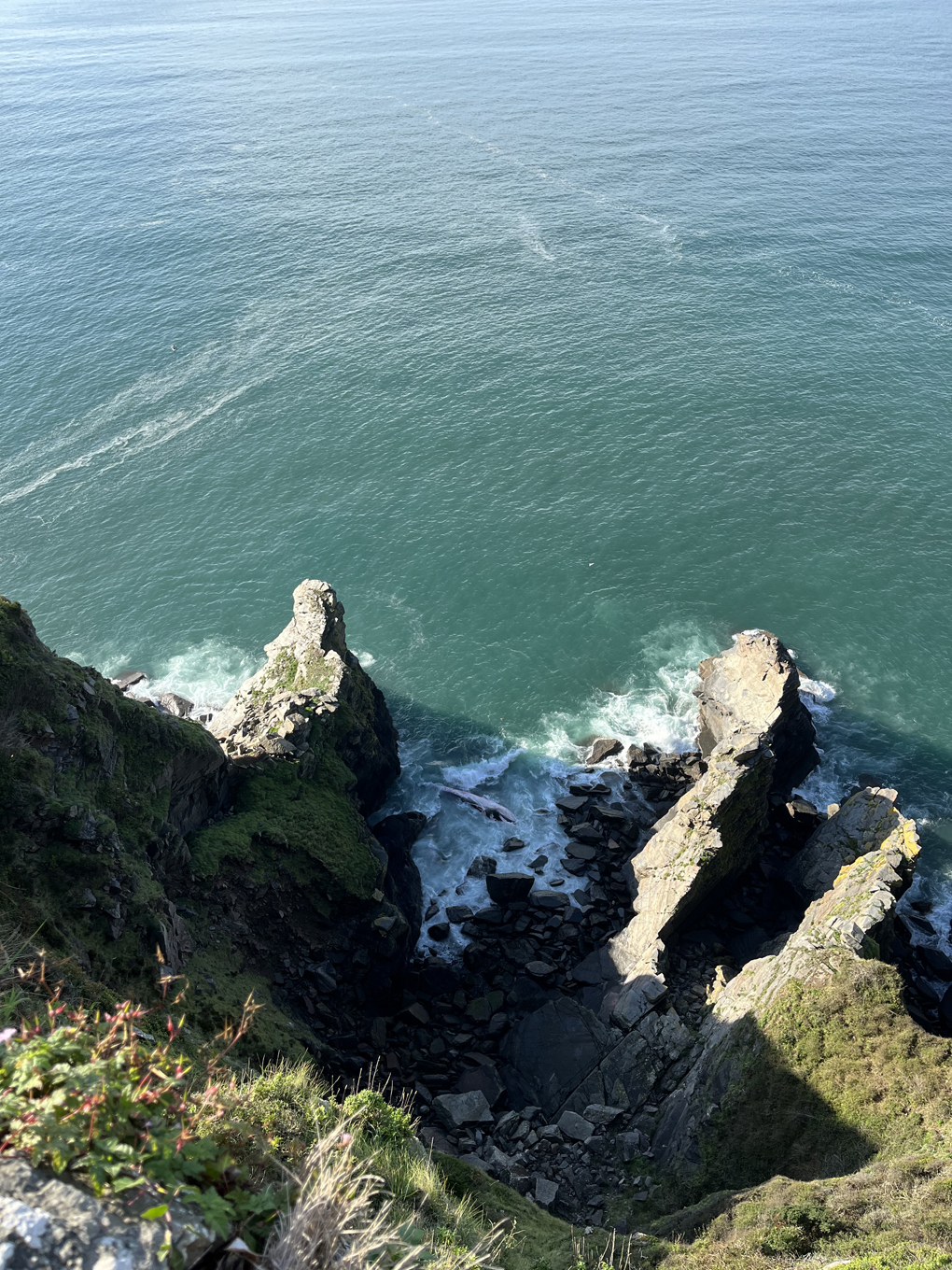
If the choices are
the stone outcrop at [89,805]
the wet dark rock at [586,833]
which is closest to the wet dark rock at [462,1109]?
the stone outcrop at [89,805]

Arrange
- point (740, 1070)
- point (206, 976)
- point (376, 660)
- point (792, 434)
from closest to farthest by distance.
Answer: point (740, 1070) < point (206, 976) < point (376, 660) < point (792, 434)

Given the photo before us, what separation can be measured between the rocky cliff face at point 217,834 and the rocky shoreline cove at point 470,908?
0.14 meters

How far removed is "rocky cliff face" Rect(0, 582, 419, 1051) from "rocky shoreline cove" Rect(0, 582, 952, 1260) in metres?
0.14

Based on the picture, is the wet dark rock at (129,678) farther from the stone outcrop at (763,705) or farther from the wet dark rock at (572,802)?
the stone outcrop at (763,705)

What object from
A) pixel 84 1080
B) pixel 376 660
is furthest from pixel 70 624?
pixel 84 1080

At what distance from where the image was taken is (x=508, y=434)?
99.3 meters

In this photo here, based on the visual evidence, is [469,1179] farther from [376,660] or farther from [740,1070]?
[376,660]

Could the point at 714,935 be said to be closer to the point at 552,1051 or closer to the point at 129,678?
the point at 552,1051

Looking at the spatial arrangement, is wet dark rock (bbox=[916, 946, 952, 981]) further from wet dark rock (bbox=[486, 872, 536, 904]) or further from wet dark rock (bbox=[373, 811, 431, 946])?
wet dark rock (bbox=[373, 811, 431, 946])

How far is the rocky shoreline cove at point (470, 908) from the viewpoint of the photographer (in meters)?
38.2

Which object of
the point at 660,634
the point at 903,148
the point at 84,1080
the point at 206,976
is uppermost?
the point at 903,148

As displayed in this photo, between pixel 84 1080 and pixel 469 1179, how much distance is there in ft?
69.3

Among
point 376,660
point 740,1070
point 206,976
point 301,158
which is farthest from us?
point 301,158

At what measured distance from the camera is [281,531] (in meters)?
89.2
